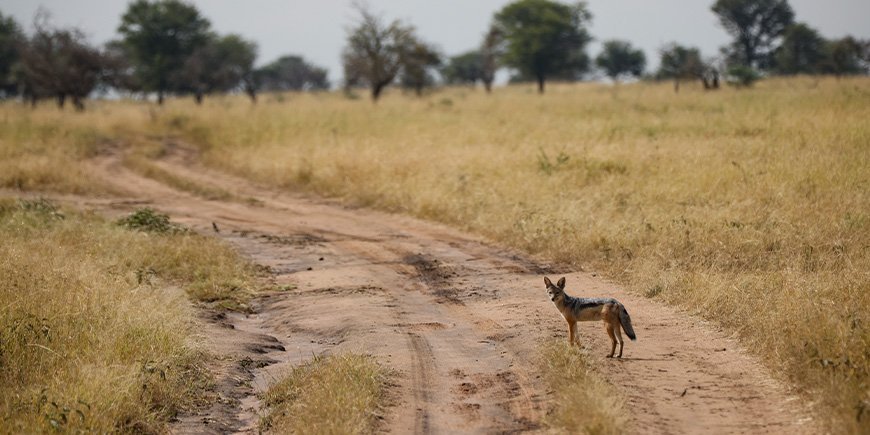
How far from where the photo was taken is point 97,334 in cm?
841

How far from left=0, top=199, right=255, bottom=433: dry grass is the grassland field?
498 cm

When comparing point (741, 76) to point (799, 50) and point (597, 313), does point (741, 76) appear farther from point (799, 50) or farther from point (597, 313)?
point (597, 313)

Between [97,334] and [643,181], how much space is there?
10.3m

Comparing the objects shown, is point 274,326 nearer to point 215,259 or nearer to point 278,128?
point 215,259

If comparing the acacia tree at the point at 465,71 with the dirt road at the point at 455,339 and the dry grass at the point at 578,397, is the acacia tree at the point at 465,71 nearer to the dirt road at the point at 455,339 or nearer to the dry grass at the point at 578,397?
the dirt road at the point at 455,339

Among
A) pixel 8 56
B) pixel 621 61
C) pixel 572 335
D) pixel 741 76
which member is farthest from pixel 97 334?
pixel 621 61

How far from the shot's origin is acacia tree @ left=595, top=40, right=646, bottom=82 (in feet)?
233

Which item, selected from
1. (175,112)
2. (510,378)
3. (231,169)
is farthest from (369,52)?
(510,378)

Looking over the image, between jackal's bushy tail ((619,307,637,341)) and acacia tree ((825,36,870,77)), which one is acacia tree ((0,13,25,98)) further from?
jackal's bushy tail ((619,307,637,341))

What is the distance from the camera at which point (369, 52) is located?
41562 millimetres

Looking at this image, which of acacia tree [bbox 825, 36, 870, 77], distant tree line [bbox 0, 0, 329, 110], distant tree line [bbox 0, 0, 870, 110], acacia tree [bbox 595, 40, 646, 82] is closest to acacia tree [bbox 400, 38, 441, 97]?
distant tree line [bbox 0, 0, 870, 110]

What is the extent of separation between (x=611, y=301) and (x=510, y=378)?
3.71 ft

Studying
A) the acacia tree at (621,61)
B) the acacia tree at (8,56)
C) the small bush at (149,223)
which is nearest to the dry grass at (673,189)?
the small bush at (149,223)

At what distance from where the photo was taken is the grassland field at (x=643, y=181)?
8.78 metres
